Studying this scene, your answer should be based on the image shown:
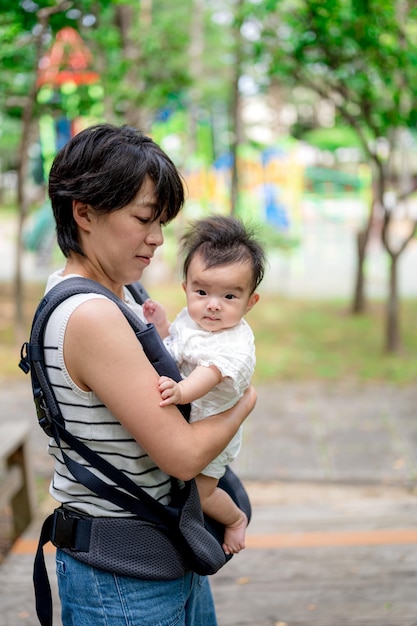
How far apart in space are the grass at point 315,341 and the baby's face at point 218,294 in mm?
5161

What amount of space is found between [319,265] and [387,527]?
10.9 m

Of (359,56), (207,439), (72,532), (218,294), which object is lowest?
(72,532)

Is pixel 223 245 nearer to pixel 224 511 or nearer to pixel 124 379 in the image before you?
pixel 124 379

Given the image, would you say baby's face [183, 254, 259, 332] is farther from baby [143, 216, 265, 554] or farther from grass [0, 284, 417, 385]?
grass [0, 284, 417, 385]

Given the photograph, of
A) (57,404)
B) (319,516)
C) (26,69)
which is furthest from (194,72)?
(57,404)

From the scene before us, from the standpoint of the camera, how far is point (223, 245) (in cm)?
165

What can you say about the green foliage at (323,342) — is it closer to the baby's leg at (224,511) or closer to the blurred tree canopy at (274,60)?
the blurred tree canopy at (274,60)

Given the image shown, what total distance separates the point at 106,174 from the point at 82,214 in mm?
101

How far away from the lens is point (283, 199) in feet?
52.0

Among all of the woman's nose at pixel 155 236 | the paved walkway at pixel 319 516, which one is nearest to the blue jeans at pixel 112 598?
the woman's nose at pixel 155 236

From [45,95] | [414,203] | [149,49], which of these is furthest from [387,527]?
[414,203]

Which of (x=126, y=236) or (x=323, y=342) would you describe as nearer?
(x=126, y=236)

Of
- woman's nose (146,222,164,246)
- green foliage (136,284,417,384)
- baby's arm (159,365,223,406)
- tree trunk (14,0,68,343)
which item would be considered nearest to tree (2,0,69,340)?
tree trunk (14,0,68,343)

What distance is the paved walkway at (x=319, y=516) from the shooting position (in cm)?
273
